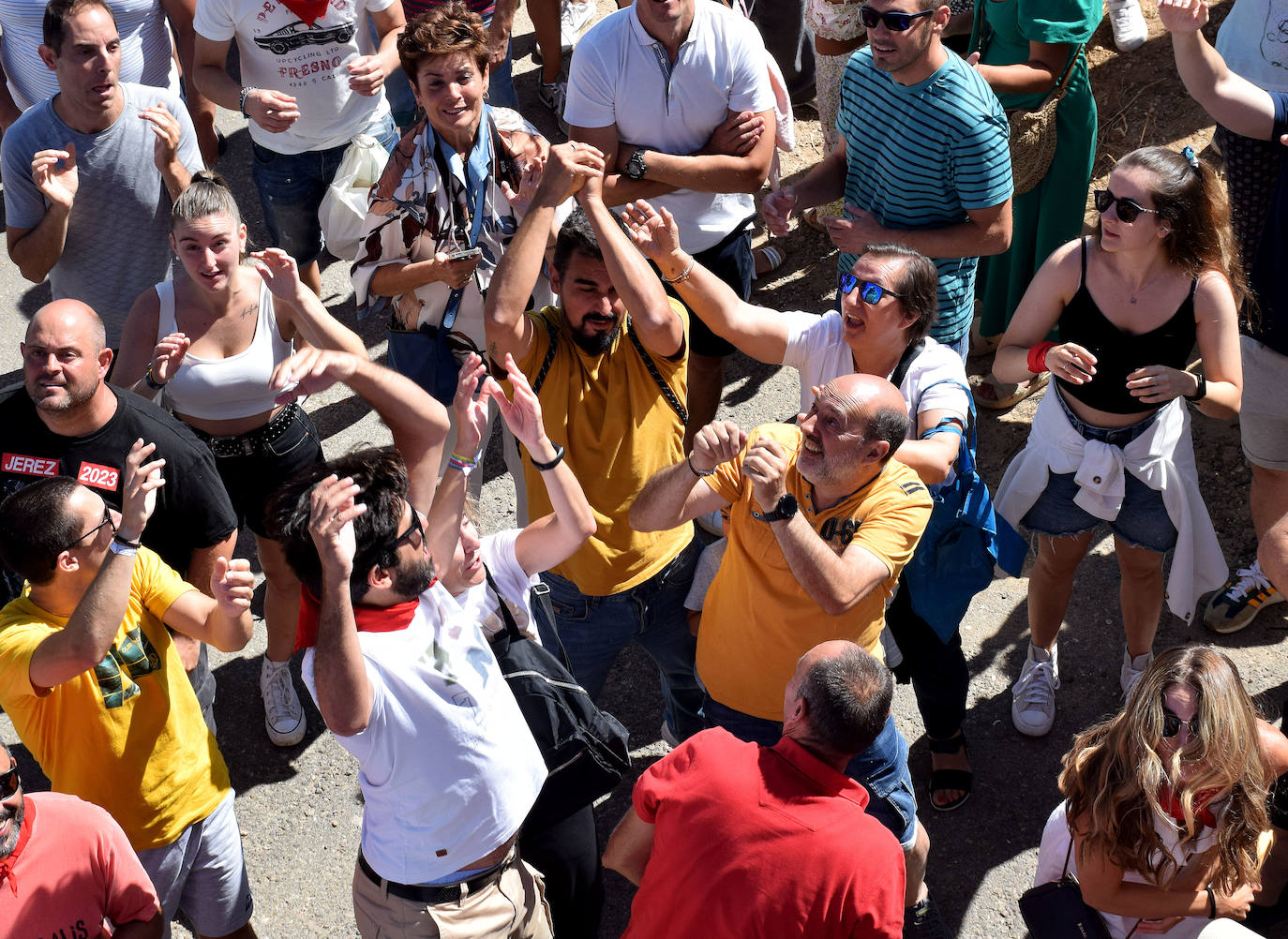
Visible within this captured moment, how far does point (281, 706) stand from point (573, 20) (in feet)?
15.5

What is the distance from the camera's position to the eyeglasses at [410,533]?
276 centimetres

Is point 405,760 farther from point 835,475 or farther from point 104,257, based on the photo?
point 104,257

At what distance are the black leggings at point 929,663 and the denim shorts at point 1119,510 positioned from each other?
0.51m

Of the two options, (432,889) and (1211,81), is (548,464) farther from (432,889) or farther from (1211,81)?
(1211,81)

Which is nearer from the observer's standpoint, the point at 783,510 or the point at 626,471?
the point at 783,510

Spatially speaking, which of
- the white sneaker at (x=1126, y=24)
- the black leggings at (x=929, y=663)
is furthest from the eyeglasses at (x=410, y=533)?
the white sneaker at (x=1126, y=24)

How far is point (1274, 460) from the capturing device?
4363 mm

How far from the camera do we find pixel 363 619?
9.01 feet

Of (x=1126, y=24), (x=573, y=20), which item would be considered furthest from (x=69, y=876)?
(x=1126, y=24)

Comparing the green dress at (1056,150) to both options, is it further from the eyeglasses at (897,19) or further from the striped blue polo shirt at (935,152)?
the eyeglasses at (897,19)

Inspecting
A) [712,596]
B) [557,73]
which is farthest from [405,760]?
[557,73]

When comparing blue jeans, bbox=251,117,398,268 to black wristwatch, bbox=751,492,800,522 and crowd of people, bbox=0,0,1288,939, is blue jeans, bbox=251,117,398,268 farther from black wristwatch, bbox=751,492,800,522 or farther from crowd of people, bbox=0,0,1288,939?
black wristwatch, bbox=751,492,800,522

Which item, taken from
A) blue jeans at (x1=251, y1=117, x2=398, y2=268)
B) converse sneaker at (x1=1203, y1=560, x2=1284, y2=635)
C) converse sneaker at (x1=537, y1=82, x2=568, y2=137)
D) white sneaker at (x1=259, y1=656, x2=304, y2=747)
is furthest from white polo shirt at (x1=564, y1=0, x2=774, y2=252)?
converse sneaker at (x1=537, y1=82, x2=568, y2=137)

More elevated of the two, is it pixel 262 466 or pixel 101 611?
pixel 101 611
